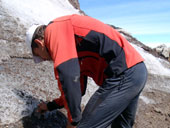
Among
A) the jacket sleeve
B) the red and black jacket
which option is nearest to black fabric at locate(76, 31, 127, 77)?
the red and black jacket

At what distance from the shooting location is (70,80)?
2004mm

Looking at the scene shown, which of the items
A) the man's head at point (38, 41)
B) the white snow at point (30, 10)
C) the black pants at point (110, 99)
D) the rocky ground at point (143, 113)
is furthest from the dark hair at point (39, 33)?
the white snow at point (30, 10)

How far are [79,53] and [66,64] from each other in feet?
1.32

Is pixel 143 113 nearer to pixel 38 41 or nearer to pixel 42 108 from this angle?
pixel 42 108

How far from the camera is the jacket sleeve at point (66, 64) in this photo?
2.00 meters

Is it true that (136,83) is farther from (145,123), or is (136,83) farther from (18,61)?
(18,61)

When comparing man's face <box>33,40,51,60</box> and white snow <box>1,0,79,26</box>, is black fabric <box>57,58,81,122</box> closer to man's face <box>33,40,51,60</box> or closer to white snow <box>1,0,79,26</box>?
man's face <box>33,40,51,60</box>

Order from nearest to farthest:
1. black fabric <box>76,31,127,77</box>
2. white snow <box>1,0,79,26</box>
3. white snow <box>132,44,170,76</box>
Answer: black fabric <box>76,31,127,77</box> < white snow <box>1,0,79,26</box> < white snow <box>132,44,170,76</box>

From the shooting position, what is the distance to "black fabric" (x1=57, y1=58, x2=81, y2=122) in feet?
6.54

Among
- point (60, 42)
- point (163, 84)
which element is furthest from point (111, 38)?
point (163, 84)

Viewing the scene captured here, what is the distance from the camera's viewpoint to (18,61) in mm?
4320

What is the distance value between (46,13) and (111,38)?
6.26 metres

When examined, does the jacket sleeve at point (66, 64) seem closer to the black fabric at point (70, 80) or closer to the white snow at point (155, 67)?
the black fabric at point (70, 80)

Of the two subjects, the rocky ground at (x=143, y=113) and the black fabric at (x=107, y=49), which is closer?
the black fabric at (x=107, y=49)
